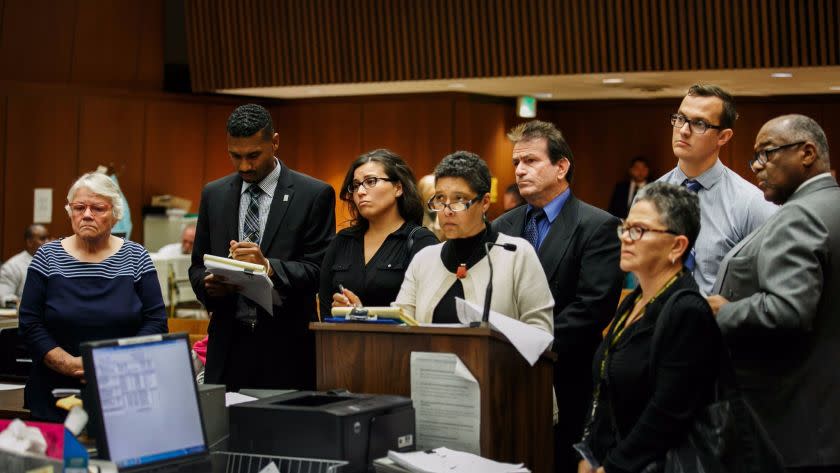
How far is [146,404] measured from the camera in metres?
2.43

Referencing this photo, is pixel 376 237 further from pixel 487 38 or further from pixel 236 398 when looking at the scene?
pixel 487 38

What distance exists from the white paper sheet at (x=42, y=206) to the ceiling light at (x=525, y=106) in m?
5.21

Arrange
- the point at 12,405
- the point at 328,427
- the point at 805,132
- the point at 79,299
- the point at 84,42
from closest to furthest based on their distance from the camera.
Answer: the point at 328,427
the point at 805,132
the point at 79,299
the point at 12,405
the point at 84,42

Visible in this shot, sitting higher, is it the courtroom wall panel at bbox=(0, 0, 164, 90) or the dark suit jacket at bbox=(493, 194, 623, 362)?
the courtroom wall panel at bbox=(0, 0, 164, 90)

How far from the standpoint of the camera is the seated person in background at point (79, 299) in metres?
3.67

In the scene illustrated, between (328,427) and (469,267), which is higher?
(469,267)

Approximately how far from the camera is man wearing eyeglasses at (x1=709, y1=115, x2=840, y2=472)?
287cm

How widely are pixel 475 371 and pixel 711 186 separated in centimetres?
126

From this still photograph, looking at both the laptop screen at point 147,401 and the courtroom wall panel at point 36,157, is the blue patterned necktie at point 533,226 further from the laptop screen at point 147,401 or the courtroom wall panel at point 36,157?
the courtroom wall panel at point 36,157

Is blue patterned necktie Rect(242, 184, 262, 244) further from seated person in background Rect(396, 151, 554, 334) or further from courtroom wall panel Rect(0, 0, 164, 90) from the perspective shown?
courtroom wall panel Rect(0, 0, 164, 90)

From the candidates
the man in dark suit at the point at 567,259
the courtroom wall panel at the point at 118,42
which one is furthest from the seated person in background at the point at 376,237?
the courtroom wall panel at the point at 118,42

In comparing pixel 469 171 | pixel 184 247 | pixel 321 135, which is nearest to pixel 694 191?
pixel 469 171

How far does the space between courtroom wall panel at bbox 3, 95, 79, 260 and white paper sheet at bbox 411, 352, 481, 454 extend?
8567mm

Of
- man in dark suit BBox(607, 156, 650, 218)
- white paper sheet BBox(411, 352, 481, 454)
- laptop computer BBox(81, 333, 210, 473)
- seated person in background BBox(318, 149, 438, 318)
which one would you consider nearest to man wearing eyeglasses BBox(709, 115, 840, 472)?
→ white paper sheet BBox(411, 352, 481, 454)
